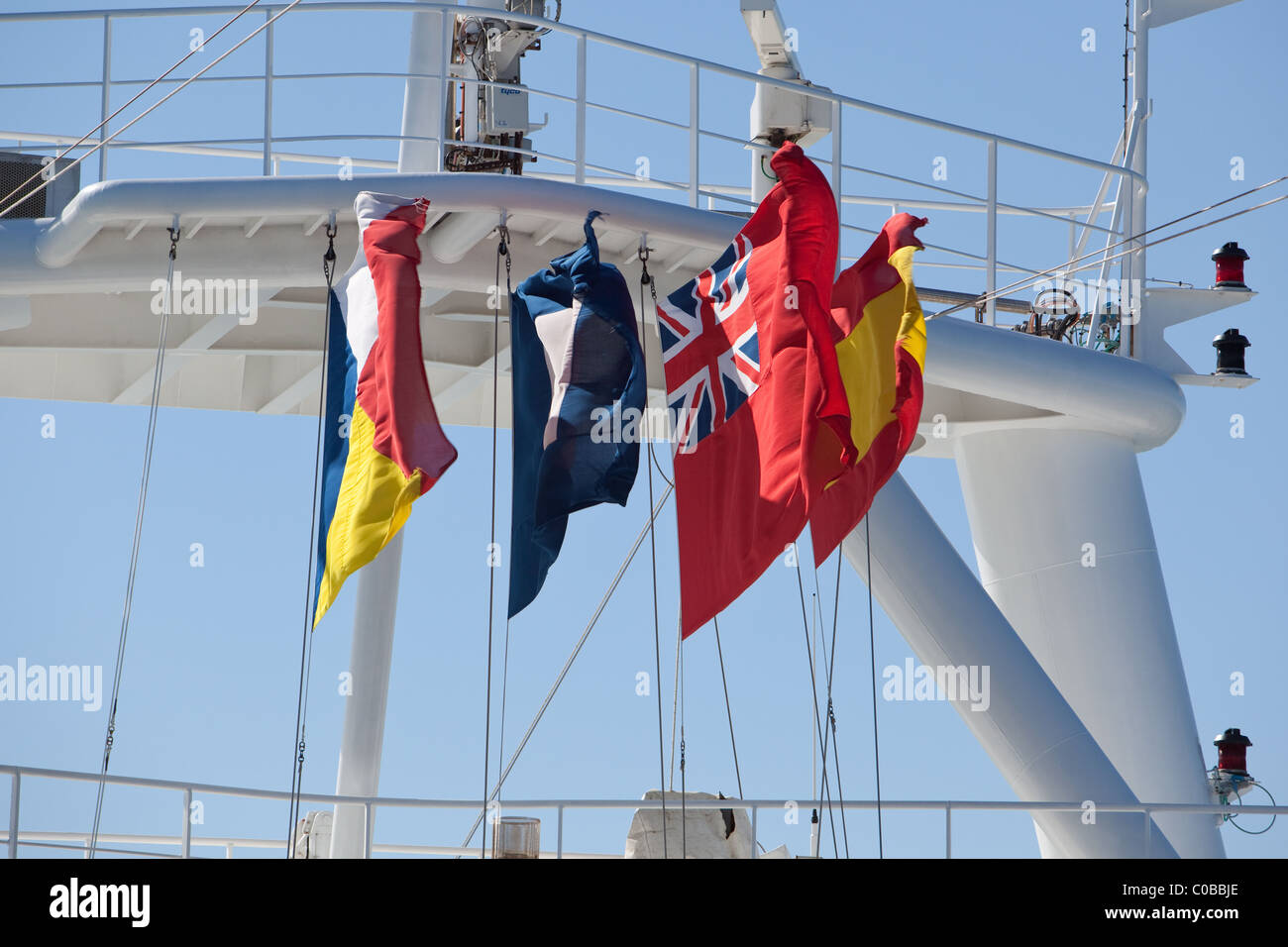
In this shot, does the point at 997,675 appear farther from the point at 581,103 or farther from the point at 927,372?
the point at 581,103

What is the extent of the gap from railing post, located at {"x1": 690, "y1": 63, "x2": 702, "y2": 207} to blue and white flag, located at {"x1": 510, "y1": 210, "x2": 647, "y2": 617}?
161 cm

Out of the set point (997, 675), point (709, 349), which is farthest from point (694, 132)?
point (997, 675)

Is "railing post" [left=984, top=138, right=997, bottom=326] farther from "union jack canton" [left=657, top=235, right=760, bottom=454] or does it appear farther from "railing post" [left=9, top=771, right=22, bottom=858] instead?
"railing post" [left=9, top=771, right=22, bottom=858]

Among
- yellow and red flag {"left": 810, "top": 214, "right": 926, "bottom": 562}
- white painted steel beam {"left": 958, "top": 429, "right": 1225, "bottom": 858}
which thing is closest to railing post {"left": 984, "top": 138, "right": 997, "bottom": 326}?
white painted steel beam {"left": 958, "top": 429, "right": 1225, "bottom": 858}

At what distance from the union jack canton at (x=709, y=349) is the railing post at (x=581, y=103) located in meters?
1.66

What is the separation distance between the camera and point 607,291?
12102 millimetres

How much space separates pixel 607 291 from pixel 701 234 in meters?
1.55

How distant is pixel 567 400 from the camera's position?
11.8m

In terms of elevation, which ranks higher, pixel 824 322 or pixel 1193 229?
pixel 1193 229

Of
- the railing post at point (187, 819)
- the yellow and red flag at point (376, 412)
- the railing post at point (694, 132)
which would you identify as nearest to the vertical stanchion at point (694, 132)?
the railing post at point (694, 132)

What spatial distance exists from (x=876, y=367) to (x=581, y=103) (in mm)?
3044
